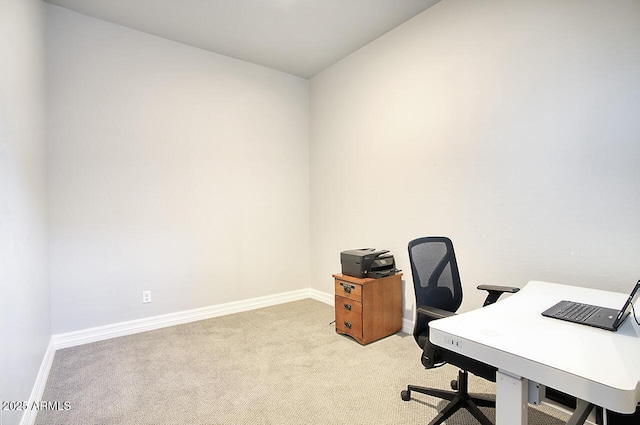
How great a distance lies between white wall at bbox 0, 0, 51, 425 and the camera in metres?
1.51

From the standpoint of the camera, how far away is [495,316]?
1315mm

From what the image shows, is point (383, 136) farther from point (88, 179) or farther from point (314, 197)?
point (88, 179)

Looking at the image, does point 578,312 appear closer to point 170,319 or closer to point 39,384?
point 39,384

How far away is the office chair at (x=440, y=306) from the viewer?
1.53 m

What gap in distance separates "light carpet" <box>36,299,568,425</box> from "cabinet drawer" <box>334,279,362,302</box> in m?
0.39

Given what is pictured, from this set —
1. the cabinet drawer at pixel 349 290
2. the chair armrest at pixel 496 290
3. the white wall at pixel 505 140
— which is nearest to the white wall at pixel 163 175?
the white wall at pixel 505 140

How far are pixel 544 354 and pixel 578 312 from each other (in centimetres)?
53

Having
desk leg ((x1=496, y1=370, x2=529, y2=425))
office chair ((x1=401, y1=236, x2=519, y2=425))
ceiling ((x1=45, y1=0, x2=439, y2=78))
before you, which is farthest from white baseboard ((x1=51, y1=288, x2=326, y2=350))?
desk leg ((x1=496, y1=370, x2=529, y2=425))

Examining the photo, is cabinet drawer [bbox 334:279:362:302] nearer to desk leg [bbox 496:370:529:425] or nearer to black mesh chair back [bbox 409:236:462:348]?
black mesh chair back [bbox 409:236:462:348]

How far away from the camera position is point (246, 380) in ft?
7.20

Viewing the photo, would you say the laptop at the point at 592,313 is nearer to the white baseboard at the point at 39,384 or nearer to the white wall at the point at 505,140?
the white wall at the point at 505,140

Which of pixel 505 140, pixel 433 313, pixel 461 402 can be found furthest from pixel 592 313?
pixel 505 140

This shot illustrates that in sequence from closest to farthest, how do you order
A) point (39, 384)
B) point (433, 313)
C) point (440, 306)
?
point (433, 313) → point (440, 306) → point (39, 384)

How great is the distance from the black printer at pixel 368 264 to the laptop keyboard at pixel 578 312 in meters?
1.60
